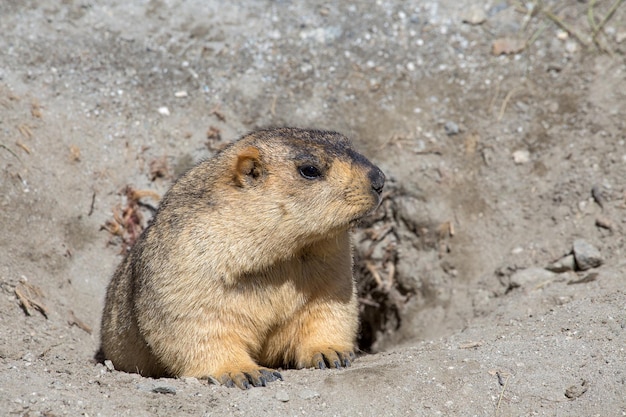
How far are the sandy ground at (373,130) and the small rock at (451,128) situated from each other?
15 mm

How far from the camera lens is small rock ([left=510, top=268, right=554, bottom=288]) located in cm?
727

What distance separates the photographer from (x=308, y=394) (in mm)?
4906

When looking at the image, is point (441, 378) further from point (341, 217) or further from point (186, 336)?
point (186, 336)

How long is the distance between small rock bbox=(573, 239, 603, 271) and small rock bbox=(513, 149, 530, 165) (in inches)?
55.5

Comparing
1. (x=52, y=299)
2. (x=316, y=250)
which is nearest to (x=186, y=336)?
(x=316, y=250)

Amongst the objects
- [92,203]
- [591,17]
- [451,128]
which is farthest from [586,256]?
[92,203]

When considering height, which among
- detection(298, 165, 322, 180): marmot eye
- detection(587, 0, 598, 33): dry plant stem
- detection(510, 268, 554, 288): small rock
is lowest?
detection(510, 268, 554, 288): small rock

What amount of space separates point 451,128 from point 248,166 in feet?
13.1

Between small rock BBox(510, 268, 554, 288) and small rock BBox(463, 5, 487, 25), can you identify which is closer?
small rock BBox(510, 268, 554, 288)

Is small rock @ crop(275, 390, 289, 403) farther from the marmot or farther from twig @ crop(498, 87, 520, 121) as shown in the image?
twig @ crop(498, 87, 520, 121)

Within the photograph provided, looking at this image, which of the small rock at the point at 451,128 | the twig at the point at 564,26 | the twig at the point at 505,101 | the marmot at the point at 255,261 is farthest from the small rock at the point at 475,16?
the marmot at the point at 255,261

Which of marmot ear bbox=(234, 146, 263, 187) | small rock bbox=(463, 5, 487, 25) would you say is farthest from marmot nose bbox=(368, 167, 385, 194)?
small rock bbox=(463, 5, 487, 25)

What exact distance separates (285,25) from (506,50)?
9.27 ft

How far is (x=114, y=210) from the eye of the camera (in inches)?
322
